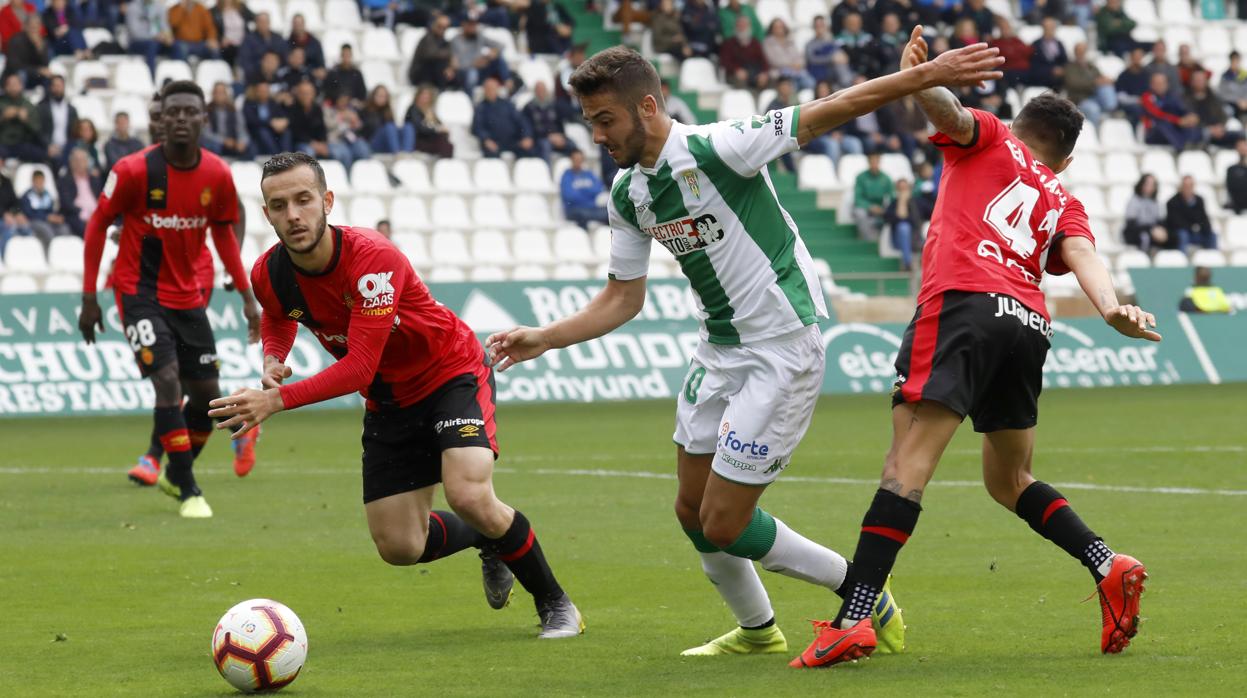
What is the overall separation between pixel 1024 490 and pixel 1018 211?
3.48 feet

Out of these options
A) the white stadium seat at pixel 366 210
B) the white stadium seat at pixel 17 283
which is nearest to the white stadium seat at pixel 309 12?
the white stadium seat at pixel 366 210

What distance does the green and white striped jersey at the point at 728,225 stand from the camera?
628cm

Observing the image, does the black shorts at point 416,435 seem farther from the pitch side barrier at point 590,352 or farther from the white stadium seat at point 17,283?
the white stadium seat at point 17,283

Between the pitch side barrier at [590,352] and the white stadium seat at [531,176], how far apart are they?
419 cm

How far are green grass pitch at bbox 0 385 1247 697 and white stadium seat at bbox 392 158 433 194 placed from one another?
9.30 meters

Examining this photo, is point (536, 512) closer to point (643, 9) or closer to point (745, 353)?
point (745, 353)

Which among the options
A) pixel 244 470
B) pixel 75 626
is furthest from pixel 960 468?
pixel 75 626

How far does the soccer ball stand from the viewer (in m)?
5.84

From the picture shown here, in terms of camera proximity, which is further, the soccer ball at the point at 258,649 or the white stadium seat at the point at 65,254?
the white stadium seat at the point at 65,254

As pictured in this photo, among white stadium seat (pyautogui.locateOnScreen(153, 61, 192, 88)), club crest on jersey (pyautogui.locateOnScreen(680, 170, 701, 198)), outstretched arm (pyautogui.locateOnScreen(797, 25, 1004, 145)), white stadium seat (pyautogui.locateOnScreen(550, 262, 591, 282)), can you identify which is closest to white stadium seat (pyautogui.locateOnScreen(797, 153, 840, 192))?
white stadium seat (pyautogui.locateOnScreen(550, 262, 591, 282))

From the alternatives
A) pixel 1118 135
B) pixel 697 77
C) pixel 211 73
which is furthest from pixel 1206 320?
pixel 211 73

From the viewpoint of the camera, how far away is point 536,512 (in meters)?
11.2

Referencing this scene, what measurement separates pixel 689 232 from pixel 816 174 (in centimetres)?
2112

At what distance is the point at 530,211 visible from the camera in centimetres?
2488
